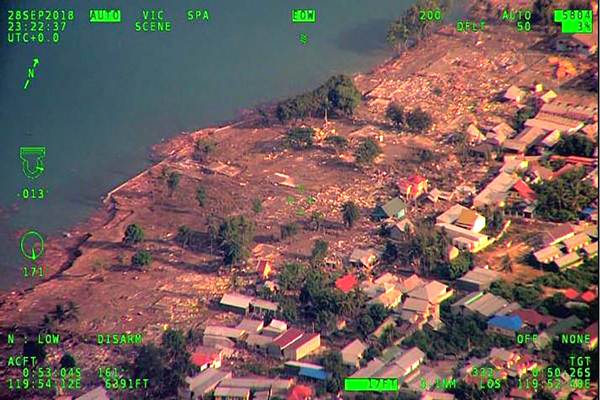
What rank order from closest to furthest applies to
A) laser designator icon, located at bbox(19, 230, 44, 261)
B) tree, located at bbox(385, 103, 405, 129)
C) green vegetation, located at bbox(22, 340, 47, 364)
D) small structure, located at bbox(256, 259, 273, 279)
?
green vegetation, located at bbox(22, 340, 47, 364), small structure, located at bbox(256, 259, 273, 279), laser designator icon, located at bbox(19, 230, 44, 261), tree, located at bbox(385, 103, 405, 129)

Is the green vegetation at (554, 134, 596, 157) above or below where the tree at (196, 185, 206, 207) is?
above

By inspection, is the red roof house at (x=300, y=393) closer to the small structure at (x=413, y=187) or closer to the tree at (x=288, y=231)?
the tree at (x=288, y=231)

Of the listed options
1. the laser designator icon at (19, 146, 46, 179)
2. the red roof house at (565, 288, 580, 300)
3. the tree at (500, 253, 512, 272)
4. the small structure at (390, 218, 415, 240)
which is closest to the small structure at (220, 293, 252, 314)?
the small structure at (390, 218, 415, 240)

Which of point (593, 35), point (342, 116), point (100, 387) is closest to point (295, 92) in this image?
point (342, 116)

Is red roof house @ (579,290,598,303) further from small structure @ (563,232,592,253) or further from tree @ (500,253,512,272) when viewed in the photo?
tree @ (500,253,512,272)

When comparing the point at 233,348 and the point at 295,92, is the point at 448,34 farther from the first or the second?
the point at 233,348

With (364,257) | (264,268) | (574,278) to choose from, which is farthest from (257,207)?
(574,278)
